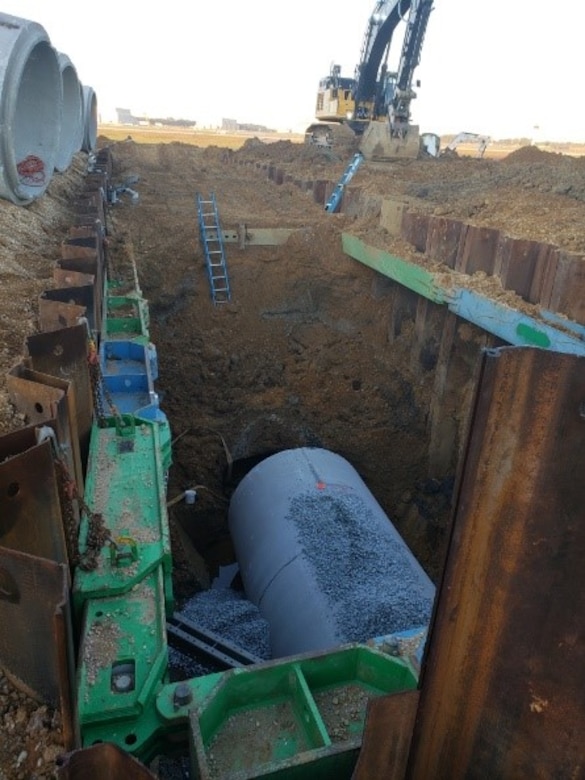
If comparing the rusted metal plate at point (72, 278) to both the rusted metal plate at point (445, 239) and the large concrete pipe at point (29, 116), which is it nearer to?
the large concrete pipe at point (29, 116)

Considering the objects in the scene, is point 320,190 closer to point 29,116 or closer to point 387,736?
point 29,116

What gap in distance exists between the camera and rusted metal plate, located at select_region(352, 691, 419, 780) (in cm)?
229

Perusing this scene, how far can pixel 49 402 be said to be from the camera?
12.0ft

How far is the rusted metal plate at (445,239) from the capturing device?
29.1 feet

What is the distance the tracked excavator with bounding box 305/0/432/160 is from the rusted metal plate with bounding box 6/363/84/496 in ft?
60.3

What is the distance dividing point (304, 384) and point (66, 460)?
866 centimetres

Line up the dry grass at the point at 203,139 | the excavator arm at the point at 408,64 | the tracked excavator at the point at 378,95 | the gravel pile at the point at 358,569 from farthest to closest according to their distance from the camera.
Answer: the dry grass at the point at 203,139 < the tracked excavator at the point at 378,95 < the excavator arm at the point at 408,64 < the gravel pile at the point at 358,569

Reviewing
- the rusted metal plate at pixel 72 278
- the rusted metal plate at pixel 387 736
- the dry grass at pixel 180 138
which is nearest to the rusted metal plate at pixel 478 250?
the rusted metal plate at pixel 72 278

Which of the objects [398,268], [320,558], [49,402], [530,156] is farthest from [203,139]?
[49,402]

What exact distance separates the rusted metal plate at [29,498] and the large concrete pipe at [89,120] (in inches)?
736

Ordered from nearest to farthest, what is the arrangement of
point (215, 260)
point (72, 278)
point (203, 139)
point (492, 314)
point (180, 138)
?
point (72, 278), point (492, 314), point (215, 260), point (203, 139), point (180, 138)

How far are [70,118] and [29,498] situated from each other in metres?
13.8

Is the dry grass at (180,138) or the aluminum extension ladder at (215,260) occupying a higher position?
the dry grass at (180,138)

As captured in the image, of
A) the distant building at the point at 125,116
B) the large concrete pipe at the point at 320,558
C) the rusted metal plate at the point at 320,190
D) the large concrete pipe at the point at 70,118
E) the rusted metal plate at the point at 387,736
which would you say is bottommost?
the large concrete pipe at the point at 320,558
